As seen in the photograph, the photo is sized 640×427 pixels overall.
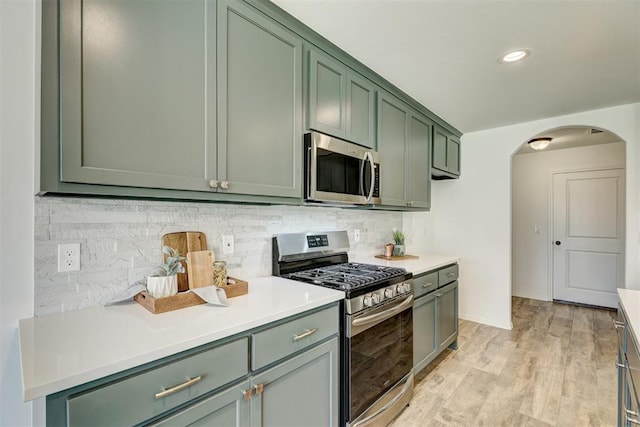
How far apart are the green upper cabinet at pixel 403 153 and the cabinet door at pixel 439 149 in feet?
0.59

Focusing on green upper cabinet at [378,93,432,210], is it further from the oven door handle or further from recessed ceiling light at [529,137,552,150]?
recessed ceiling light at [529,137,552,150]

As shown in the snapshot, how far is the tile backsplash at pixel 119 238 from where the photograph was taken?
1.19 metres

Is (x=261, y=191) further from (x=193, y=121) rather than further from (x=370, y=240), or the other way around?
(x=370, y=240)

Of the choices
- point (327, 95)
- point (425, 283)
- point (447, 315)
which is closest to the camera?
point (327, 95)

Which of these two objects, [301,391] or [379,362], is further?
[379,362]

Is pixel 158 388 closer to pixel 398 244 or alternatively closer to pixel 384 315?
pixel 384 315

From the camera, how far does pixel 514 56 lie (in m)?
2.03

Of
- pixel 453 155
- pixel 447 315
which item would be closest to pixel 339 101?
pixel 447 315

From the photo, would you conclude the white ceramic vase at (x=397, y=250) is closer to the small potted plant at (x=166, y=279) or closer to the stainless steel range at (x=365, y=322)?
the stainless steel range at (x=365, y=322)

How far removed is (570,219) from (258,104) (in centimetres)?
524

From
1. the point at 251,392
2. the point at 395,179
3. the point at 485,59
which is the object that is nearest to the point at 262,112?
the point at 251,392

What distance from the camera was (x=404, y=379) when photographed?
2.07 meters

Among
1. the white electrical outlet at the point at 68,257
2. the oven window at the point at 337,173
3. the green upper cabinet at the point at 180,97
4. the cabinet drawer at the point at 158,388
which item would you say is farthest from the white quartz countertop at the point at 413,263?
the white electrical outlet at the point at 68,257

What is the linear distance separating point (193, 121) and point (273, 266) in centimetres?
105
